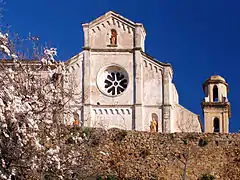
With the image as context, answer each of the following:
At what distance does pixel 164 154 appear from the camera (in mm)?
37000

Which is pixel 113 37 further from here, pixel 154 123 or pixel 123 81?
pixel 154 123

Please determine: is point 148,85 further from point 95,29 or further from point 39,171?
point 39,171

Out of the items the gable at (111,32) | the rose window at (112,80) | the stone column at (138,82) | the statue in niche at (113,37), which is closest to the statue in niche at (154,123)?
the stone column at (138,82)

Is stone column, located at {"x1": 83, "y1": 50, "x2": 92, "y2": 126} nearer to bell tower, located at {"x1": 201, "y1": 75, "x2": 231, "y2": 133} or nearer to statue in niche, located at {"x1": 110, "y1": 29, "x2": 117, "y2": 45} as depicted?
statue in niche, located at {"x1": 110, "y1": 29, "x2": 117, "y2": 45}

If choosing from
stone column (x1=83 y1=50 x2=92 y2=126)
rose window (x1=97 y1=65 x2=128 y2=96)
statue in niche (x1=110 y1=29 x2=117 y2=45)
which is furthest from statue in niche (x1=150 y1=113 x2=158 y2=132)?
statue in niche (x1=110 y1=29 x2=117 y2=45)

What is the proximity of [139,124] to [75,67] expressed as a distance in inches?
210

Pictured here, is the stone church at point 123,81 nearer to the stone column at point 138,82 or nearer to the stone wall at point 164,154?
the stone column at point 138,82

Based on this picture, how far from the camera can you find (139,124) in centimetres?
5006

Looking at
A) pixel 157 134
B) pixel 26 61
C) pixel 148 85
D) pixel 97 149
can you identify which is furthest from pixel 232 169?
pixel 148 85

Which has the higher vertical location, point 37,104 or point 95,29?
point 95,29

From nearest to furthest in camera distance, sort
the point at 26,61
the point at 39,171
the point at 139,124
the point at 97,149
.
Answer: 1. the point at 39,171
2. the point at 26,61
3. the point at 97,149
4. the point at 139,124

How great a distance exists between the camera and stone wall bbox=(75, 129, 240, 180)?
36.3 meters

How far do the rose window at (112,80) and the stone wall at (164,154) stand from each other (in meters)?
13.8

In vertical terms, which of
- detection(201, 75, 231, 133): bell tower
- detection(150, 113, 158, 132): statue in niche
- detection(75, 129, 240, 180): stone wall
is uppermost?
detection(201, 75, 231, 133): bell tower
